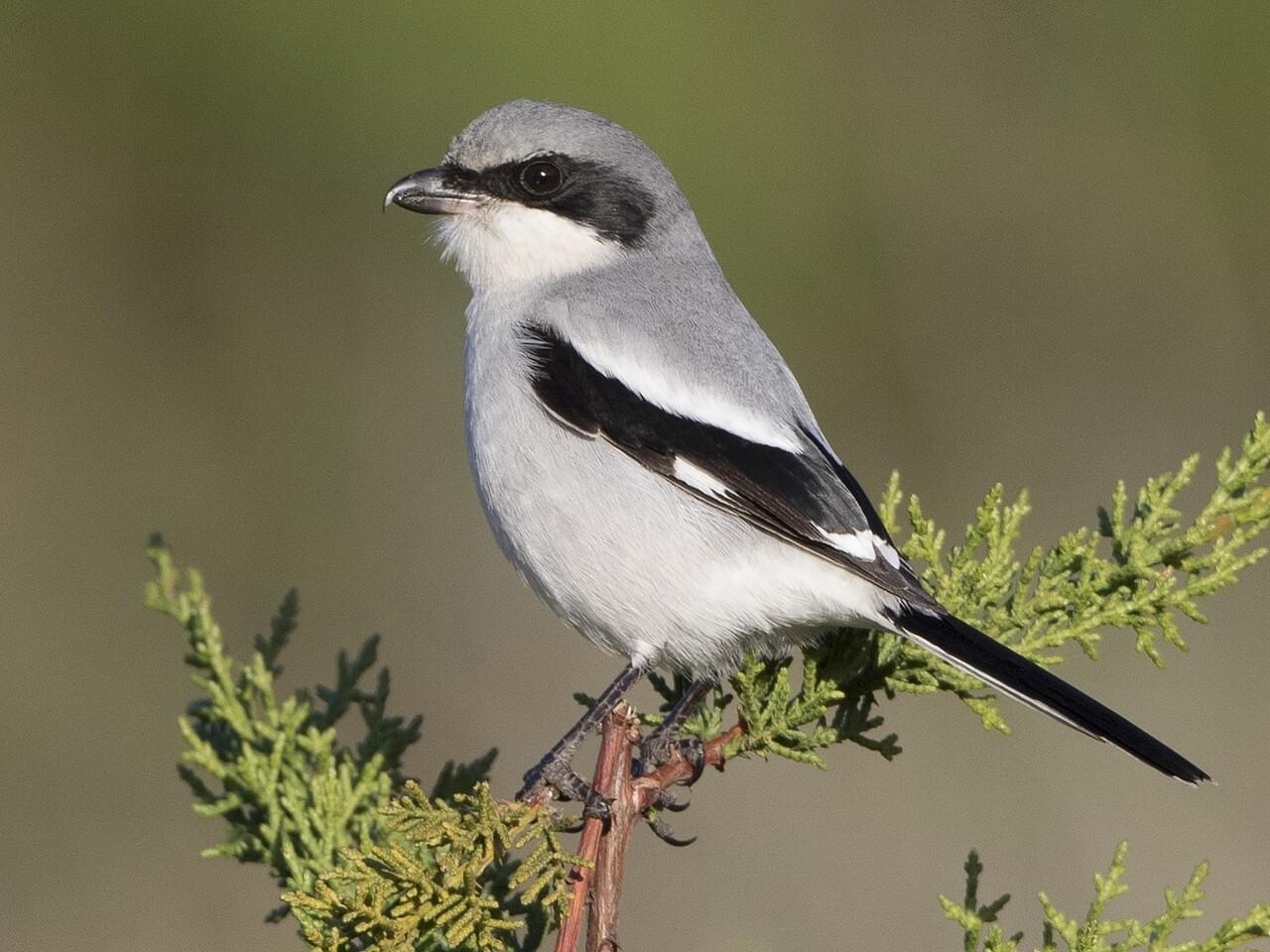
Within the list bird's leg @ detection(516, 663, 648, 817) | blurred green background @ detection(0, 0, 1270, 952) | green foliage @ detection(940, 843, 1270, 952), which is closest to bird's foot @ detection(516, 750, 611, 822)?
bird's leg @ detection(516, 663, 648, 817)

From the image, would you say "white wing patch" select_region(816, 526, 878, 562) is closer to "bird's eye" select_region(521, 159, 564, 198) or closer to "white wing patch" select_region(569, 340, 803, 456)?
"white wing patch" select_region(569, 340, 803, 456)

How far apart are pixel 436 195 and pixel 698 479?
0.93m

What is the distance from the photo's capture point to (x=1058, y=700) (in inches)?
80.9

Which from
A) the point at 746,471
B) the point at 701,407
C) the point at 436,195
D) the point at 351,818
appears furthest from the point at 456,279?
the point at 351,818

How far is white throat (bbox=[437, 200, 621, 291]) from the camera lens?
9.26ft

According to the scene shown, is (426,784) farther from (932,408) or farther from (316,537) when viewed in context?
(932,408)

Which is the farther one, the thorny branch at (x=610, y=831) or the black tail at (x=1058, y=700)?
the black tail at (x=1058, y=700)

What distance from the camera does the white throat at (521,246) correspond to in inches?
111

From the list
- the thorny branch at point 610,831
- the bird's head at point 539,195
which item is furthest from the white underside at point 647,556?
the bird's head at point 539,195

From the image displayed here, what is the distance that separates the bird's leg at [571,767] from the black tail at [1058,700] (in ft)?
1.84

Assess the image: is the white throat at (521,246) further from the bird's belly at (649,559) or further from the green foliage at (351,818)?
the green foliage at (351,818)

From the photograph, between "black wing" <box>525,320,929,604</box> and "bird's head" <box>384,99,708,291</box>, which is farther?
"bird's head" <box>384,99,708,291</box>

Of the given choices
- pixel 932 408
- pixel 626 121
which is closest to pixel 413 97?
pixel 626 121

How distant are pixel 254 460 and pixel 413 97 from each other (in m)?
1.35
